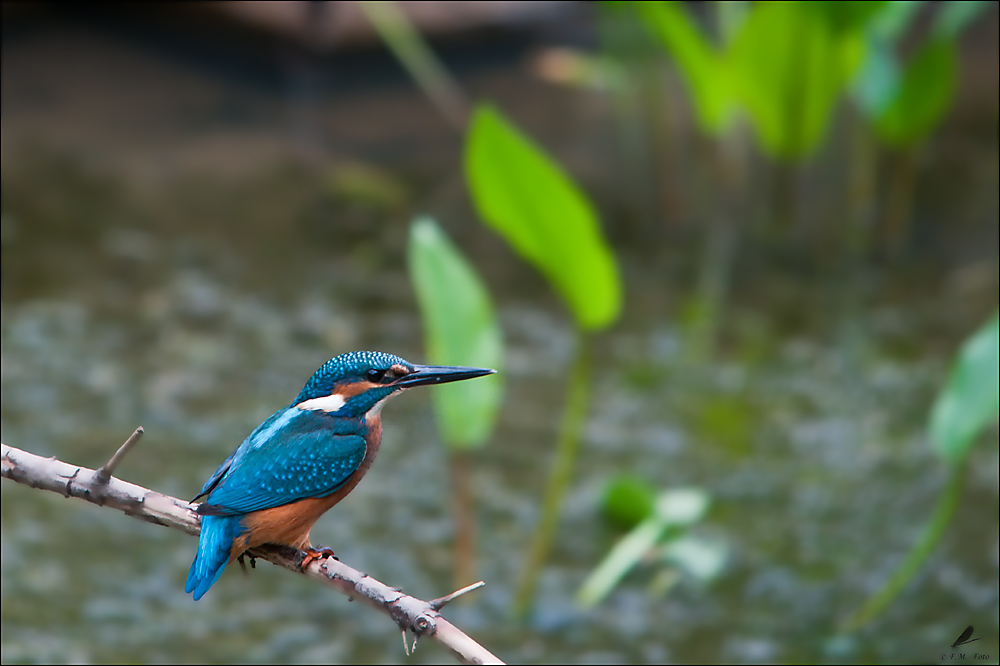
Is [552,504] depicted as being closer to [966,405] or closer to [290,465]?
[966,405]

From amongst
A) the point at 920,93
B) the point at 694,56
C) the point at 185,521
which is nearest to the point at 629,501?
the point at 694,56

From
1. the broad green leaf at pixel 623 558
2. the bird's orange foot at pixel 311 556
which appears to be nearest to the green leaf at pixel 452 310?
the broad green leaf at pixel 623 558

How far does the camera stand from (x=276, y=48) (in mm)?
4230

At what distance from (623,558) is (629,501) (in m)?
0.21

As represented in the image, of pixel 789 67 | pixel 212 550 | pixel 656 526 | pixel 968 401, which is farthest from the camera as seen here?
pixel 789 67

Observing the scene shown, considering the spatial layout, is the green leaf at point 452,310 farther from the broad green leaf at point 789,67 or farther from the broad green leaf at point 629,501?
the broad green leaf at point 789,67

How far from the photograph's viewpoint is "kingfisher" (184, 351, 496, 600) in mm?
699

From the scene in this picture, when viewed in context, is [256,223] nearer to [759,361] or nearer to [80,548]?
[80,548]

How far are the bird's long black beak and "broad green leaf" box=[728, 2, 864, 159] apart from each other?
75.0 inches

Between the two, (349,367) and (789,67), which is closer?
(349,367)

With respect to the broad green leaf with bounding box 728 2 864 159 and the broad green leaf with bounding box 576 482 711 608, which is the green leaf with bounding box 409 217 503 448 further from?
the broad green leaf with bounding box 728 2 864 159

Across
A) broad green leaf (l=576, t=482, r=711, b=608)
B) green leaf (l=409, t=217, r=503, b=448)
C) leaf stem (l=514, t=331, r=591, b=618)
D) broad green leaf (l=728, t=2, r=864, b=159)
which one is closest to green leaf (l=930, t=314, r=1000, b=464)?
broad green leaf (l=576, t=482, r=711, b=608)

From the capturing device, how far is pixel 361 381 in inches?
28.4

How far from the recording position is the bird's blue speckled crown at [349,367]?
0.72 meters
